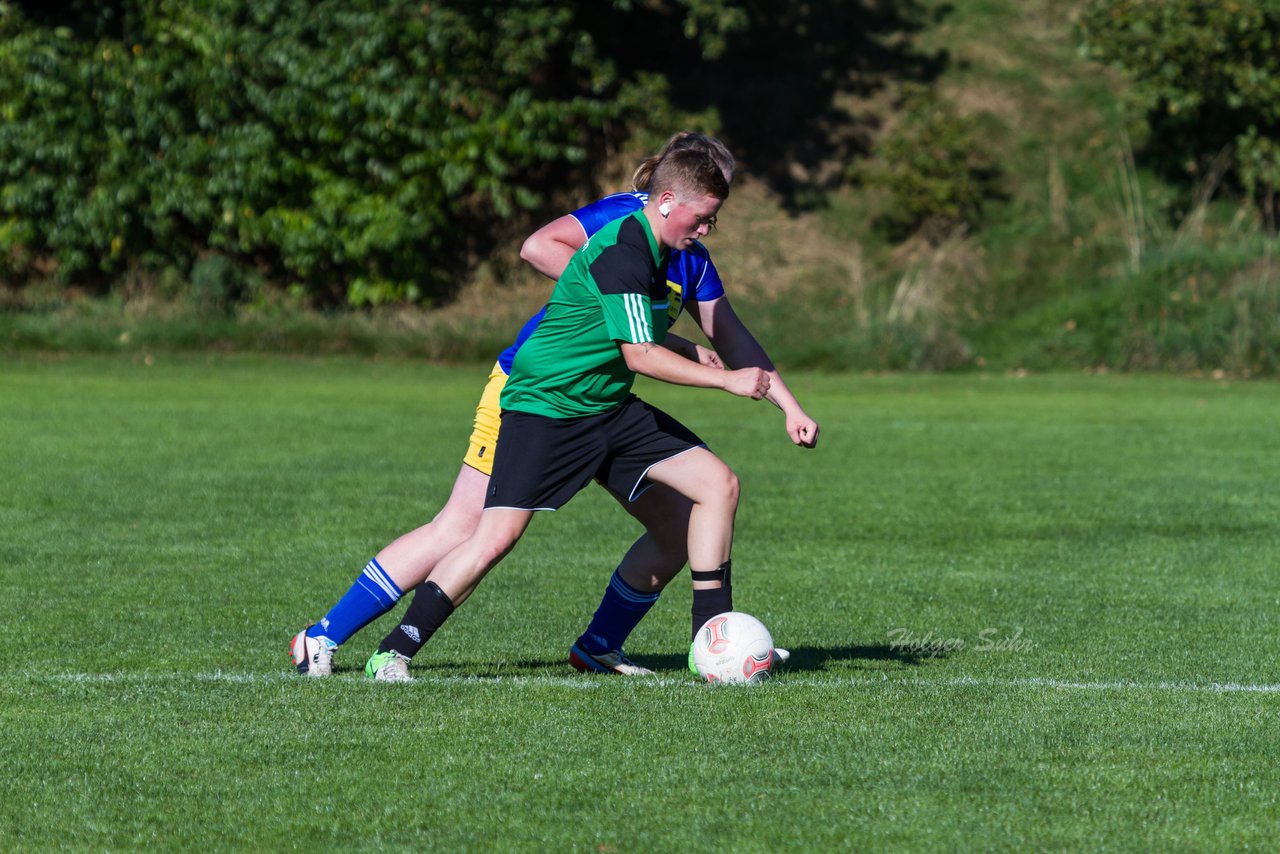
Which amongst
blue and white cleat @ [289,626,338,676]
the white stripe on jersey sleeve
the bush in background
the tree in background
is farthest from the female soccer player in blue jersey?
the tree in background

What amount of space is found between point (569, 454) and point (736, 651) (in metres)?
0.91

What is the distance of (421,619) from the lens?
6.17 meters

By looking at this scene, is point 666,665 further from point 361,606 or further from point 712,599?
point 361,606

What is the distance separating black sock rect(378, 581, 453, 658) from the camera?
616 cm

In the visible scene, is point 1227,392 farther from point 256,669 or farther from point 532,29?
point 256,669

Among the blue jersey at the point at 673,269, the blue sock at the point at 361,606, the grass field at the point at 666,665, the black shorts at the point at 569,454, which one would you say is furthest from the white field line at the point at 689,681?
the blue jersey at the point at 673,269

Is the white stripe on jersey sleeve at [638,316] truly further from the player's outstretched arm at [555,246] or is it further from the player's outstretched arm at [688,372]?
the player's outstretched arm at [555,246]

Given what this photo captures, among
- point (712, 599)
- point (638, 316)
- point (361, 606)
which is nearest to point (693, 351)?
point (638, 316)

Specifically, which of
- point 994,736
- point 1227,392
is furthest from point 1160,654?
point 1227,392

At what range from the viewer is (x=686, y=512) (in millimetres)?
6438

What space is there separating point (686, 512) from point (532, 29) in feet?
69.5

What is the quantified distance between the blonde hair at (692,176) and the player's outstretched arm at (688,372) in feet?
1.76

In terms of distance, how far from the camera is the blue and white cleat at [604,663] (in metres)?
6.60

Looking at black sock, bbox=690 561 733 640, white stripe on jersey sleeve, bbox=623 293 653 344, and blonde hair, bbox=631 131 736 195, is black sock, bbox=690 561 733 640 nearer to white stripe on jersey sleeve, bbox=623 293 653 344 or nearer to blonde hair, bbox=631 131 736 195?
white stripe on jersey sleeve, bbox=623 293 653 344
